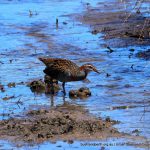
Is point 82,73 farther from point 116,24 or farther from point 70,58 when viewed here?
point 116,24

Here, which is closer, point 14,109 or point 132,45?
point 14,109

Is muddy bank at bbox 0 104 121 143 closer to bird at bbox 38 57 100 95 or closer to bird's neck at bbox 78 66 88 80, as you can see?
bird at bbox 38 57 100 95

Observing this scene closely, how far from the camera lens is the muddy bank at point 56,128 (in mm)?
9180

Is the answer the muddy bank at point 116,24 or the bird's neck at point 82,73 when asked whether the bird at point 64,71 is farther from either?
the muddy bank at point 116,24

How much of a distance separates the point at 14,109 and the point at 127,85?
7.69 feet

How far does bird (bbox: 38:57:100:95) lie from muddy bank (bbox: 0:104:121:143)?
2091mm

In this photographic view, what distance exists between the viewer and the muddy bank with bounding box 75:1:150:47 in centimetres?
1664

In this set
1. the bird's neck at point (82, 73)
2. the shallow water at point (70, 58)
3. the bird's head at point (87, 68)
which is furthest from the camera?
the bird's head at point (87, 68)

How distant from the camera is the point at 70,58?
1523cm

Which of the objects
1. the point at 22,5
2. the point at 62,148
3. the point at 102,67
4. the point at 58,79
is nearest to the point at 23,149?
the point at 62,148

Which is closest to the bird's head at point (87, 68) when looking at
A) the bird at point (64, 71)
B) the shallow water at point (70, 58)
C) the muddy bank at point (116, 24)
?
the bird at point (64, 71)

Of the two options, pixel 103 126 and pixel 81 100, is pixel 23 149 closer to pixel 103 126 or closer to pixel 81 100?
pixel 103 126

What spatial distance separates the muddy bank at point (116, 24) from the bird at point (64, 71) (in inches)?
96.0

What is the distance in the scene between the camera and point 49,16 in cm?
2138
